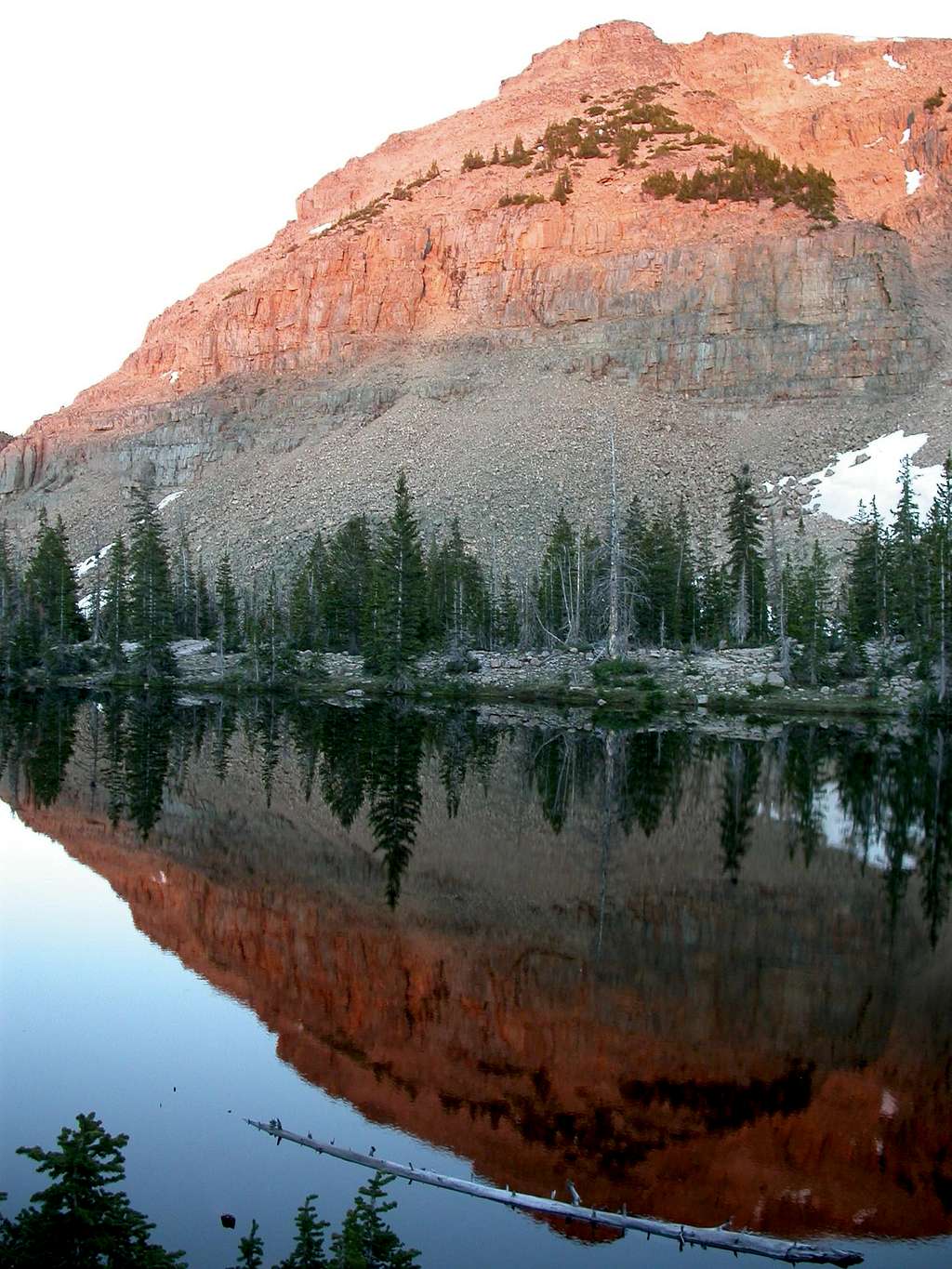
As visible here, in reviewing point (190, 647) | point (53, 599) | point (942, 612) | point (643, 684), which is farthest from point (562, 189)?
point (942, 612)

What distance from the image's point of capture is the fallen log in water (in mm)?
8102

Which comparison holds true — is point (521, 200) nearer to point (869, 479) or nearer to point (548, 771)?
point (869, 479)

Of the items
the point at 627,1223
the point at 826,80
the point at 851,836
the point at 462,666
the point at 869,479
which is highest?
the point at 826,80

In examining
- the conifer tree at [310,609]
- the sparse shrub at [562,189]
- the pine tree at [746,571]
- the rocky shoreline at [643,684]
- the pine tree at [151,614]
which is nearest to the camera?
the rocky shoreline at [643,684]

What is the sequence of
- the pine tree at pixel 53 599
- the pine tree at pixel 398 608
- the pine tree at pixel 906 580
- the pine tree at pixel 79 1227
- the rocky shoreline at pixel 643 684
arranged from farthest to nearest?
the pine tree at pixel 53 599 < the pine tree at pixel 398 608 < the pine tree at pixel 906 580 < the rocky shoreline at pixel 643 684 < the pine tree at pixel 79 1227

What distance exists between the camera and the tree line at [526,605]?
4844 cm

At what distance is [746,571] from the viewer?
5734cm

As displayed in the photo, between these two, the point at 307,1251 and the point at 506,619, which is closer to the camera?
the point at 307,1251

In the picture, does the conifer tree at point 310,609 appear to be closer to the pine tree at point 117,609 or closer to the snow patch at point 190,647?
the snow patch at point 190,647

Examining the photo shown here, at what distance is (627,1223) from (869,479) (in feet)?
285

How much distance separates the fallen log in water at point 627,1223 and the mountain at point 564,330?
78.0 metres

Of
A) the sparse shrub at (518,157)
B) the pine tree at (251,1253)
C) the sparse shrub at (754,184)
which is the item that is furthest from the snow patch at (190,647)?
the sparse shrub at (518,157)

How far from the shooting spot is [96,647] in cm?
6116

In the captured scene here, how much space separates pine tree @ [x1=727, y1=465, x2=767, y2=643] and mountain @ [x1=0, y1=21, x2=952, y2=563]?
2345 centimetres
